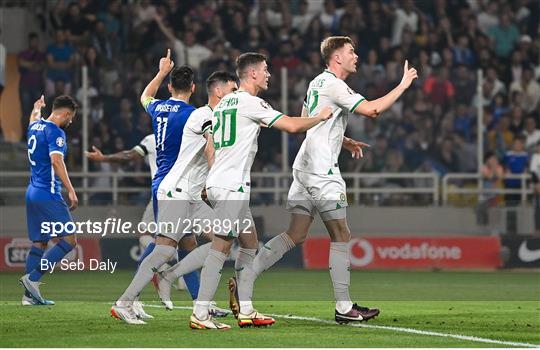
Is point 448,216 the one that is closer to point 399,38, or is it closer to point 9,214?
point 399,38

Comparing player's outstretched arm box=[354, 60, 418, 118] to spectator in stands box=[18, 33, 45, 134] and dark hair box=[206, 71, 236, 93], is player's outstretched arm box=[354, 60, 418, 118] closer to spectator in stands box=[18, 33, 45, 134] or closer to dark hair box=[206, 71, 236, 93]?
dark hair box=[206, 71, 236, 93]

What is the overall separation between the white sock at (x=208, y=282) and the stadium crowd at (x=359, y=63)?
9790mm

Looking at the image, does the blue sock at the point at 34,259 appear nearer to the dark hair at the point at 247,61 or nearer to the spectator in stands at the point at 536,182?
the dark hair at the point at 247,61

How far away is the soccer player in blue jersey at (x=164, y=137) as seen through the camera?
10.7 metres

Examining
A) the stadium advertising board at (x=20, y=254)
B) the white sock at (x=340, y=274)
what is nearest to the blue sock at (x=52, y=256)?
the white sock at (x=340, y=274)

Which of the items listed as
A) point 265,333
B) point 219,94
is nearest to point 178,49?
point 219,94

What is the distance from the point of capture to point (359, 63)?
22766 millimetres

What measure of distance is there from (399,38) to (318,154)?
42.8 ft

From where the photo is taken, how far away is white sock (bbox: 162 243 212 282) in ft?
37.0

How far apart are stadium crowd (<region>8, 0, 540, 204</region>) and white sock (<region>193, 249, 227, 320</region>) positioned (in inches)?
385

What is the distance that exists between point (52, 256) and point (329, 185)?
3502 millimetres

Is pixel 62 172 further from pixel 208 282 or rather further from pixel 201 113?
pixel 208 282

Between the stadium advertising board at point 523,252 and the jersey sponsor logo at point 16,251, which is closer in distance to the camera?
the jersey sponsor logo at point 16,251

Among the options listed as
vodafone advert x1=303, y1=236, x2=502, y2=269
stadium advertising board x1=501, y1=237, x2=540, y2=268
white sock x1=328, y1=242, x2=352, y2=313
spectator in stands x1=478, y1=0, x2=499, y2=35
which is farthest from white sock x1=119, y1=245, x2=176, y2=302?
spectator in stands x1=478, y1=0, x2=499, y2=35
